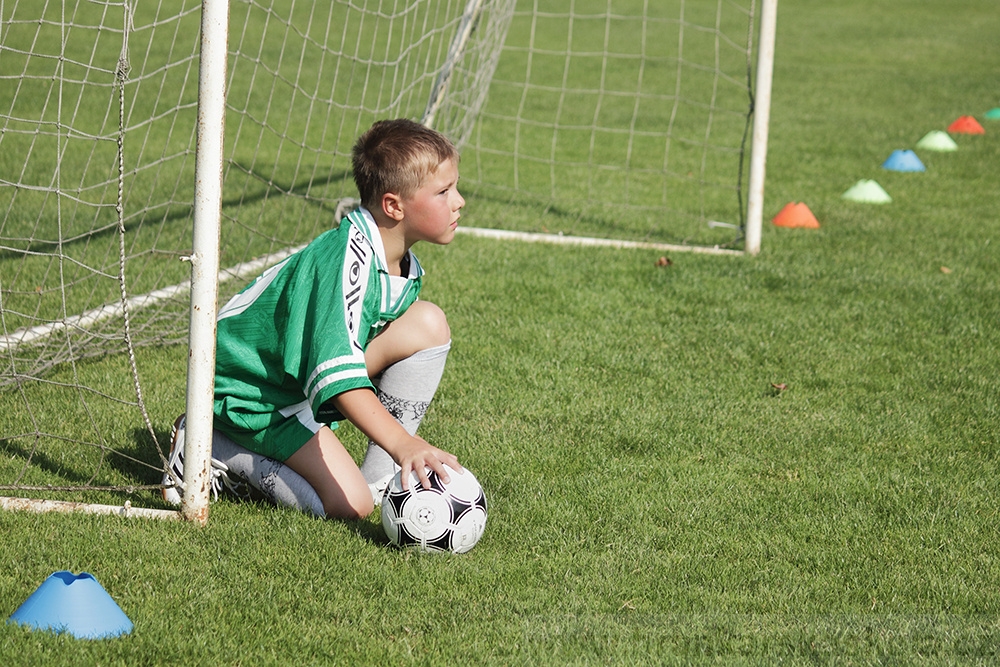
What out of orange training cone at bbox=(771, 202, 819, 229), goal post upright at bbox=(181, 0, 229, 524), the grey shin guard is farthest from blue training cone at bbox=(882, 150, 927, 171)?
goal post upright at bbox=(181, 0, 229, 524)

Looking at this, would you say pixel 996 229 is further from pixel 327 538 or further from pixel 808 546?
pixel 327 538

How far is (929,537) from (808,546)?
1.26 ft

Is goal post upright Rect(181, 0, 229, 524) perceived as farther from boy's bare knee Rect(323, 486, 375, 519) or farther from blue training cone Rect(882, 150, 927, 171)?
blue training cone Rect(882, 150, 927, 171)

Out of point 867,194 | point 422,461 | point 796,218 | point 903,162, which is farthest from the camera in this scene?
point 903,162

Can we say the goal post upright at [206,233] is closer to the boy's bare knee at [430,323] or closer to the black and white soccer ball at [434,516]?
the black and white soccer ball at [434,516]

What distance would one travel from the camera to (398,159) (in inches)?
121

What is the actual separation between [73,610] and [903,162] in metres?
8.27

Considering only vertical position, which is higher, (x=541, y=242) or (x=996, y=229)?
(x=996, y=229)

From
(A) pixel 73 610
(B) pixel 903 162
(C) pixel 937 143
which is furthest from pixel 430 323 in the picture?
(C) pixel 937 143

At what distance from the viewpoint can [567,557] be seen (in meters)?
2.98

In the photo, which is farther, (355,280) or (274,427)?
(274,427)

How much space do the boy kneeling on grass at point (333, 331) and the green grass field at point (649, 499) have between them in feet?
0.46

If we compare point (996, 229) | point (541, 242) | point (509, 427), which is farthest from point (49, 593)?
point (996, 229)

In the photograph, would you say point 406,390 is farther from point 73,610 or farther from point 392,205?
point 73,610
